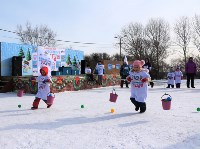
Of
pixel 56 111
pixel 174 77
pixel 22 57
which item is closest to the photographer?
pixel 56 111

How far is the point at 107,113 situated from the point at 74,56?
695 inches

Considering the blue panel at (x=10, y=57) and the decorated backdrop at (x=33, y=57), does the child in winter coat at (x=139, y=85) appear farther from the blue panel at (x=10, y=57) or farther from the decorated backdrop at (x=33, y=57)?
the blue panel at (x=10, y=57)

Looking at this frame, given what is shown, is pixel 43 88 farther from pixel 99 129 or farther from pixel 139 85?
pixel 99 129

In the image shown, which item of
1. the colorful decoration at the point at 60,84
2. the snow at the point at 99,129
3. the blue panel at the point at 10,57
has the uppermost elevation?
the blue panel at the point at 10,57

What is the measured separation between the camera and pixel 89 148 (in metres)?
4.70

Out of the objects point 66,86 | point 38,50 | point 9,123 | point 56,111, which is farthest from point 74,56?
point 9,123

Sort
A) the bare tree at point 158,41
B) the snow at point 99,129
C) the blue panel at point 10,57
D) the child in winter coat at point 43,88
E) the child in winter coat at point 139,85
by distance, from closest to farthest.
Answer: the snow at point 99,129
the child in winter coat at point 139,85
the child in winter coat at point 43,88
the blue panel at point 10,57
the bare tree at point 158,41

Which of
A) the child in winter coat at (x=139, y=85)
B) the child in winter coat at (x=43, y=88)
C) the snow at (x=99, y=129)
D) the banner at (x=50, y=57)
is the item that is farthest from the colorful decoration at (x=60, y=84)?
the child in winter coat at (x=139, y=85)

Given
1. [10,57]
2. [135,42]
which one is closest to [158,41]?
[135,42]

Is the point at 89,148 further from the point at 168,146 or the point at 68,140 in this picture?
the point at 168,146

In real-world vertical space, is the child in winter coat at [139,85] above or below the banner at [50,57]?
below

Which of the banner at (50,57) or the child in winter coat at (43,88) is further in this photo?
the banner at (50,57)

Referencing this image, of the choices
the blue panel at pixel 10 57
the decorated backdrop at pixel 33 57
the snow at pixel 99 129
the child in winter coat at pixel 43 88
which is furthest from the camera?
the decorated backdrop at pixel 33 57

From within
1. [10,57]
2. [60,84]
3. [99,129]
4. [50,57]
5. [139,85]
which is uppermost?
[50,57]
